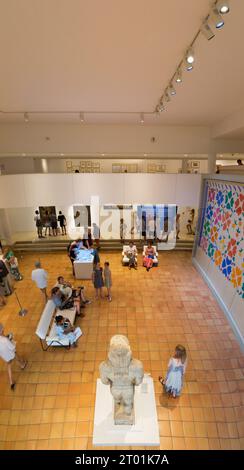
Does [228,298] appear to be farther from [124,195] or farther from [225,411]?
[124,195]

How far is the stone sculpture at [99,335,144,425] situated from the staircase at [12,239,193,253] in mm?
6505

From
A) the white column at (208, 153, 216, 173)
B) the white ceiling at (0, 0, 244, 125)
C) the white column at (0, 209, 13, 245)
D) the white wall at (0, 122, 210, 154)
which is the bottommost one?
the white column at (0, 209, 13, 245)

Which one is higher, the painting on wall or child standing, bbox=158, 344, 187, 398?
the painting on wall

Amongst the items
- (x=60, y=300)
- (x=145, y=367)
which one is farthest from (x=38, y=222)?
(x=145, y=367)

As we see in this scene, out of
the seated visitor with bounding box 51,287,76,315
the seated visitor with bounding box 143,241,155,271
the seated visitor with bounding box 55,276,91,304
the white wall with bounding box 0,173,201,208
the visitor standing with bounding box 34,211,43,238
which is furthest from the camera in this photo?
the visitor standing with bounding box 34,211,43,238

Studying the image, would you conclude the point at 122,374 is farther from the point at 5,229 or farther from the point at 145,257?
the point at 5,229

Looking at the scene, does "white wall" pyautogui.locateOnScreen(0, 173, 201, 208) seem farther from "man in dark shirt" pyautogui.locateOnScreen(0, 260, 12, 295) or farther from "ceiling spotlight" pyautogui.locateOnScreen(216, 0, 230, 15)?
"ceiling spotlight" pyautogui.locateOnScreen(216, 0, 230, 15)

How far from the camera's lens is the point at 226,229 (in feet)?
17.9

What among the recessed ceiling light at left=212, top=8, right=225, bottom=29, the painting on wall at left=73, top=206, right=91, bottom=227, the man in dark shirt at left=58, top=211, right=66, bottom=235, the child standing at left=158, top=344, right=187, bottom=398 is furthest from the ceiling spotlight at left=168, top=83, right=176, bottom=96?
the man in dark shirt at left=58, top=211, right=66, bottom=235

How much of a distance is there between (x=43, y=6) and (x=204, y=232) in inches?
257

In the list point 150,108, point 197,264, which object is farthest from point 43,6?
point 197,264

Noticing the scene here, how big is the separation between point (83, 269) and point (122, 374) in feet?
14.3

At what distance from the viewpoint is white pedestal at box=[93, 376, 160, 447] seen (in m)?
2.80

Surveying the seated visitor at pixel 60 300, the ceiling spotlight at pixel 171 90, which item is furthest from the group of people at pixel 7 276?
the ceiling spotlight at pixel 171 90
